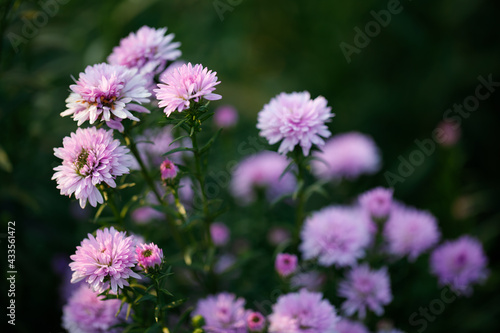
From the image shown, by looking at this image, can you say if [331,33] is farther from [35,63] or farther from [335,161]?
[35,63]

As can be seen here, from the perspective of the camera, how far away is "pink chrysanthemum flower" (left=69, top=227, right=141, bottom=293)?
0.81 metres

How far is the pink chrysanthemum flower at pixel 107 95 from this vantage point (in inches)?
33.0

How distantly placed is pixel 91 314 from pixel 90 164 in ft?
1.24

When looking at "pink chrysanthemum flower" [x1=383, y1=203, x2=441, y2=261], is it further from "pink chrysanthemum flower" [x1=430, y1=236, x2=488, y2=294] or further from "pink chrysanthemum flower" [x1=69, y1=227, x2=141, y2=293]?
"pink chrysanthemum flower" [x1=69, y1=227, x2=141, y2=293]

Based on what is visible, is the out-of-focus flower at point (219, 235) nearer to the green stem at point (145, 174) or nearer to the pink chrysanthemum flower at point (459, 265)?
the green stem at point (145, 174)

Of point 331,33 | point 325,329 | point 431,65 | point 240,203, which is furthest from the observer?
point 331,33

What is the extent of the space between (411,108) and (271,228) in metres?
1.14

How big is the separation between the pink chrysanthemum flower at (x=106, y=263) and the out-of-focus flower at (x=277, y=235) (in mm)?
741

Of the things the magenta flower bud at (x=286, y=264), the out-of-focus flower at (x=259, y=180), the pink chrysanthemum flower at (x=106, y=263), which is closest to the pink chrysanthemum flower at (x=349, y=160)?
the out-of-focus flower at (x=259, y=180)

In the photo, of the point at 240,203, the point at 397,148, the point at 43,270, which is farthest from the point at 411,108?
the point at 43,270

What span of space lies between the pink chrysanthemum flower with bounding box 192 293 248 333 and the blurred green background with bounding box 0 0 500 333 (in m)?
0.31

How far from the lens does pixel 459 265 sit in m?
1.30

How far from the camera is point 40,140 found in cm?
147

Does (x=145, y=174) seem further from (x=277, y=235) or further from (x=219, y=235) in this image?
(x=277, y=235)
